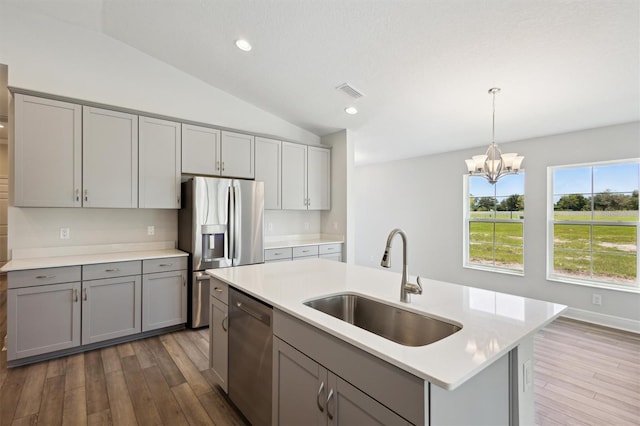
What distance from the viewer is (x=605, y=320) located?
3.62m


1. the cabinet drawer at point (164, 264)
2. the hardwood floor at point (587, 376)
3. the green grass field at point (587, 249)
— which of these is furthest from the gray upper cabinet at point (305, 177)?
the hardwood floor at point (587, 376)

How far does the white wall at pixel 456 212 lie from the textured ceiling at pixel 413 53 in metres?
0.28

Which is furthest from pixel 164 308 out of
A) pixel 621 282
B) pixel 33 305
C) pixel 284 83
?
pixel 621 282

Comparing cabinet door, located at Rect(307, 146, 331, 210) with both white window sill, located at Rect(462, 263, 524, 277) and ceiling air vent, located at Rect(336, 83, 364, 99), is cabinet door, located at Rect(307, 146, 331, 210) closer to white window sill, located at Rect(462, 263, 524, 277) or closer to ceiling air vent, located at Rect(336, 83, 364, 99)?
ceiling air vent, located at Rect(336, 83, 364, 99)

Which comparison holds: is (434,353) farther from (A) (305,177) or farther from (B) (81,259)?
(A) (305,177)

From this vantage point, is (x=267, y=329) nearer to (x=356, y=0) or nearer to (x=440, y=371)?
(x=440, y=371)

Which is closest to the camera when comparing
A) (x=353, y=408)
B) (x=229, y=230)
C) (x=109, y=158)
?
(x=353, y=408)

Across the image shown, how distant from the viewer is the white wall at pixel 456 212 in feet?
12.0

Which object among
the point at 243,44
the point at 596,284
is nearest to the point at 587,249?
the point at 596,284

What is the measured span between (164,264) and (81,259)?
731 millimetres

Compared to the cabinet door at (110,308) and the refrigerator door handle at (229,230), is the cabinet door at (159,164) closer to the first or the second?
the refrigerator door handle at (229,230)

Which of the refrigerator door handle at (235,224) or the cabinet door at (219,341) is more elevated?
the refrigerator door handle at (235,224)

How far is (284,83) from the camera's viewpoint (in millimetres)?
3709

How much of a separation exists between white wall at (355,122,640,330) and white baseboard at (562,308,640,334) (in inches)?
0.5
